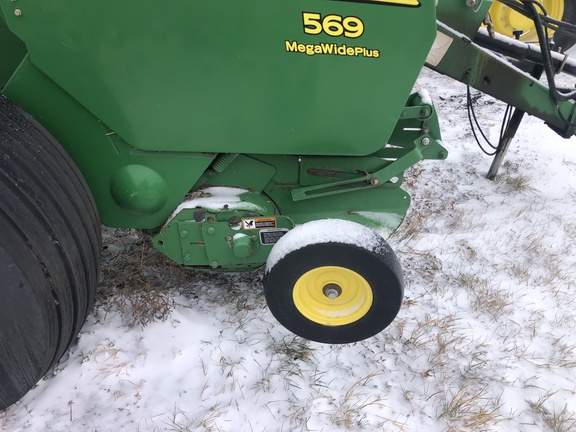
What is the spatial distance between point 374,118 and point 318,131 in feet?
0.75

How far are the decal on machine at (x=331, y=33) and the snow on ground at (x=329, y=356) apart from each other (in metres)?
1.25

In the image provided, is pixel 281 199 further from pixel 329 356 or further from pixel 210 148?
pixel 329 356

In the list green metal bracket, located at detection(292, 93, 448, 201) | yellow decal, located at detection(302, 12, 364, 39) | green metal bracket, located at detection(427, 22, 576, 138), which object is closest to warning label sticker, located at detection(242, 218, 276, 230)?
green metal bracket, located at detection(292, 93, 448, 201)

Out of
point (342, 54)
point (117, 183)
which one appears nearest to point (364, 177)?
point (342, 54)

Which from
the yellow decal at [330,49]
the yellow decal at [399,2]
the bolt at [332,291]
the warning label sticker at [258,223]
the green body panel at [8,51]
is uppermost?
the yellow decal at [399,2]

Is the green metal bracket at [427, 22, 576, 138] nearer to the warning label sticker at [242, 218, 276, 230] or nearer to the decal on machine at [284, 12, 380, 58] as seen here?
the decal on machine at [284, 12, 380, 58]

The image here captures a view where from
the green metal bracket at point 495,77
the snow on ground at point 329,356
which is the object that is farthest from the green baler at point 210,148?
the snow on ground at point 329,356

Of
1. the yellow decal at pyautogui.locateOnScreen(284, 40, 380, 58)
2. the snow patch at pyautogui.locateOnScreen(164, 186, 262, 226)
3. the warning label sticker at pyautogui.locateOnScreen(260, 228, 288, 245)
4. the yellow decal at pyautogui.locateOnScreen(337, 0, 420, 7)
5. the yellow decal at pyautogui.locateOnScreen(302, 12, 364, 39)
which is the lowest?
the warning label sticker at pyautogui.locateOnScreen(260, 228, 288, 245)

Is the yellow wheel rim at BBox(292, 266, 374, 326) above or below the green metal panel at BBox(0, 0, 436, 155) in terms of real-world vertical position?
below

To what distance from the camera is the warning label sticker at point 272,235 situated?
6.95ft

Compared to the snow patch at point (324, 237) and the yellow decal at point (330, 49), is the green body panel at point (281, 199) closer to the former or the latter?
the snow patch at point (324, 237)

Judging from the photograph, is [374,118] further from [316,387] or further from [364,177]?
[316,387]

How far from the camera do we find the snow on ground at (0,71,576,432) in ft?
6.24

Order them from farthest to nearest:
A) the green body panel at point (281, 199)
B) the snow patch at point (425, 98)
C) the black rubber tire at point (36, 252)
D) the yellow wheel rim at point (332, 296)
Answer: the snow patch at point (425, 98) → the green body panel at point (281, 199) → the yellow wheel rim at point (332, 296) → the black rubber tire at point (36, 252)
